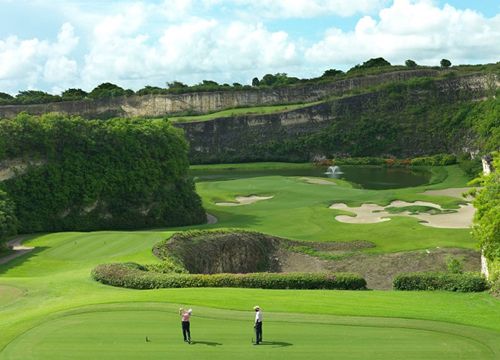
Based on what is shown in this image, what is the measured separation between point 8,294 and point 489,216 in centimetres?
1964

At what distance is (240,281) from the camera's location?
28.0m

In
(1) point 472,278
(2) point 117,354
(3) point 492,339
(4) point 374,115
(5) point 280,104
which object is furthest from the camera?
(5) point 280,104

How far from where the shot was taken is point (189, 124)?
128 metres

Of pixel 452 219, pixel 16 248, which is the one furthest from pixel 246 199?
pixel 16 248

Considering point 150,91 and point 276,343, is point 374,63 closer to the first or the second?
point 150,91

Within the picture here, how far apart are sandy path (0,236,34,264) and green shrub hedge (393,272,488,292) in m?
22.7

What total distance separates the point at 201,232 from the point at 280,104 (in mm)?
99861

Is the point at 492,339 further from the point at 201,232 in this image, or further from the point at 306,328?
the point at 201,232

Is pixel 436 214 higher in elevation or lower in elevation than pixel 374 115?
lower

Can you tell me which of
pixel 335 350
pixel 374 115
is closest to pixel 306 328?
pixel 335 350

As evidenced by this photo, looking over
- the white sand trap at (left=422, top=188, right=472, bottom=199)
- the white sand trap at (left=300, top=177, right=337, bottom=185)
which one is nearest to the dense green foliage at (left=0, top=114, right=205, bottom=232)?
the white sand trap at (left=300, top=177, right=337, bottom=185)

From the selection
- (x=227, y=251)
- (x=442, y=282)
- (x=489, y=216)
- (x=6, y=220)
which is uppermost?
(x=489, y=216)

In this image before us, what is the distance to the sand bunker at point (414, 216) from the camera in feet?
162

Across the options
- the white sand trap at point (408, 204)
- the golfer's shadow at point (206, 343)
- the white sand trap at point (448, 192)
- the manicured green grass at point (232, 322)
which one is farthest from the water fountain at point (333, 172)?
the golfer's shadow at point (206, 343)
